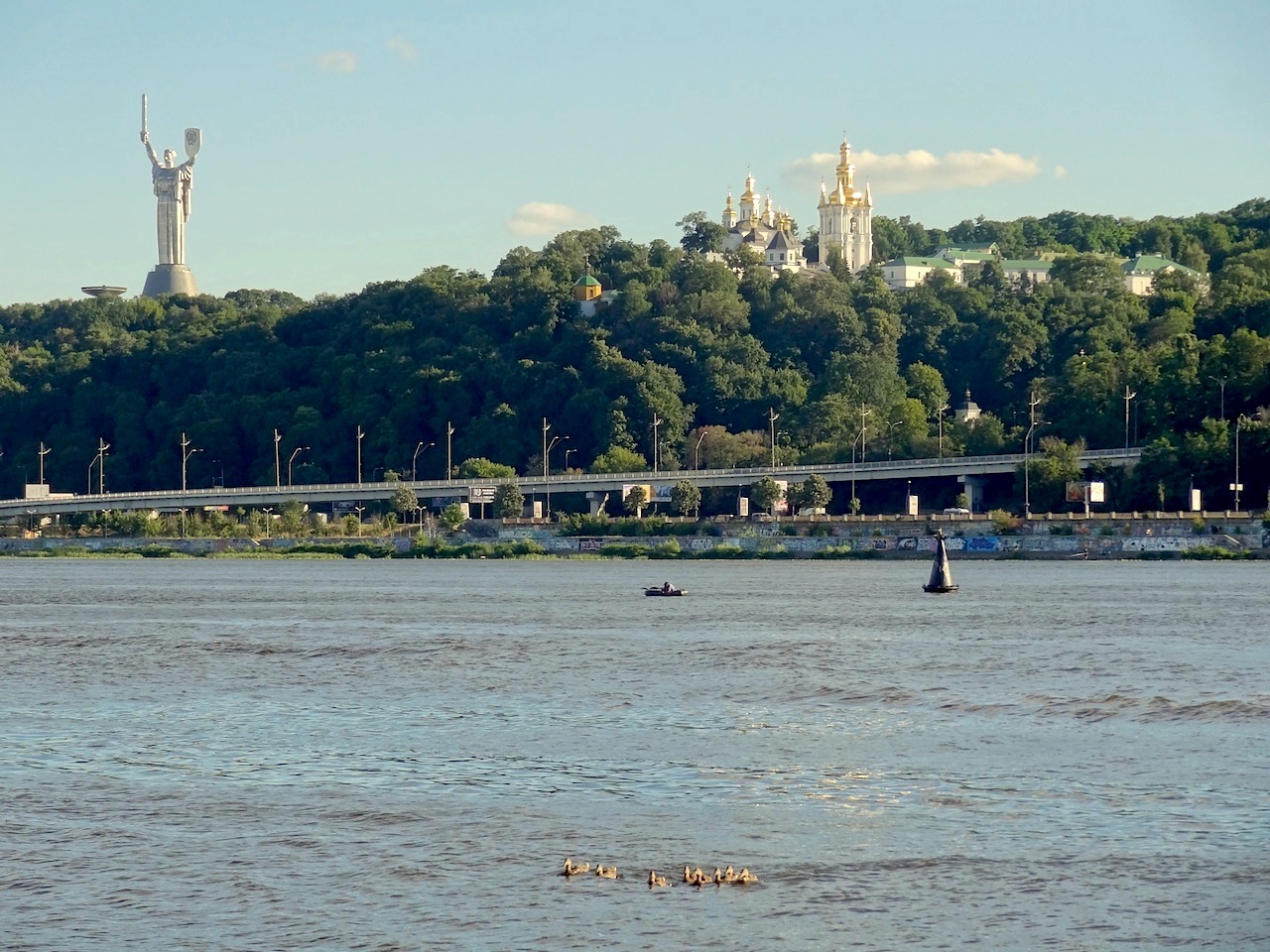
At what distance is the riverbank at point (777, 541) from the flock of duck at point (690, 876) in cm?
9451

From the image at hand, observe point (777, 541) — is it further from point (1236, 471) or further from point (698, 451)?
point (698, 451)

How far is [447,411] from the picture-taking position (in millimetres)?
190875

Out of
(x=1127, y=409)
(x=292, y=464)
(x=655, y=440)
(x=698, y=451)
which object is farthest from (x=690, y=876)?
(x=292, y=464)

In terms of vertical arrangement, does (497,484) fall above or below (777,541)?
above

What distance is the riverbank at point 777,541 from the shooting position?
115 m

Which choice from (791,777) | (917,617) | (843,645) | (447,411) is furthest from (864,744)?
(447,411)

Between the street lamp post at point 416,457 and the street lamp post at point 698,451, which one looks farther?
the street lamp post at point 416,457

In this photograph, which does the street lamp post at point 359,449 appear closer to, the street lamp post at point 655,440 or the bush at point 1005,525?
the street lamp post at point 655,440

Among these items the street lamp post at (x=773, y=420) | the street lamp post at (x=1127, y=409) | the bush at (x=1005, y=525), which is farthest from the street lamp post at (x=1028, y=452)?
the street lamp post at (x=773, y=420)

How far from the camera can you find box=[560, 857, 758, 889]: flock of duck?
22.1 metres

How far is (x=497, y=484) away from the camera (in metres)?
156

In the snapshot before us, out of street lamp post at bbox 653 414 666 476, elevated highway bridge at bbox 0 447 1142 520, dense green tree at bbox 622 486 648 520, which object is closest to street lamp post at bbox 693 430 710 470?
street lamp post at bbox 653 414 666 476

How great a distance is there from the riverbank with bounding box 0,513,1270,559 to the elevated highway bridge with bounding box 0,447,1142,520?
3945mm

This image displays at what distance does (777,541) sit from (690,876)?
109 m
